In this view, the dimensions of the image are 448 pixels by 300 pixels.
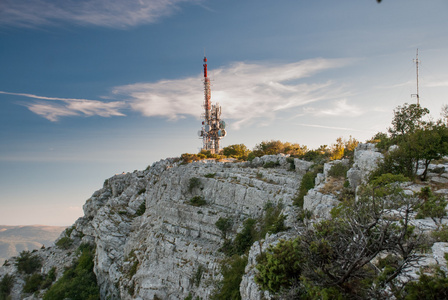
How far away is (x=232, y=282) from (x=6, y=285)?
4578cm

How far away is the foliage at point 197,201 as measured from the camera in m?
29.5

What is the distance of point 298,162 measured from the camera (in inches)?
1309

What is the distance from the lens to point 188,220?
2831 cm

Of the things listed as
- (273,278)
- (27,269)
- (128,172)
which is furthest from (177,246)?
(27,269)

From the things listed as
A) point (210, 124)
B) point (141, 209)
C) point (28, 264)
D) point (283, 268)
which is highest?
point (210, 124)

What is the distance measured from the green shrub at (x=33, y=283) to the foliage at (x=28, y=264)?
373cm

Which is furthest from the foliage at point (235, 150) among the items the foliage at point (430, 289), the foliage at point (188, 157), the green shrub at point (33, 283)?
the foliage at point (430, 289)

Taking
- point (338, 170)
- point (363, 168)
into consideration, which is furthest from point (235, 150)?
point (363, 168)

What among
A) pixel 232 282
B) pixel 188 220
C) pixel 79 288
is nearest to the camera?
pixel 232 282

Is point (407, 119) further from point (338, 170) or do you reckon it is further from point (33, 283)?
point (33, 283)

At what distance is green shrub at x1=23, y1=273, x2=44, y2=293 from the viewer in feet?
134

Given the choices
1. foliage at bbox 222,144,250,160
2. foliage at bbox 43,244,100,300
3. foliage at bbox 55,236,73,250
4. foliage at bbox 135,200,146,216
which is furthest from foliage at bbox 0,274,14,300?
foliage at bbox 222,144,250,160

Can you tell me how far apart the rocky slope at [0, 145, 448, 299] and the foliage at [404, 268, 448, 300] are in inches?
387

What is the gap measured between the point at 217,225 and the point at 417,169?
57.3 ft
